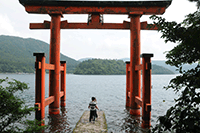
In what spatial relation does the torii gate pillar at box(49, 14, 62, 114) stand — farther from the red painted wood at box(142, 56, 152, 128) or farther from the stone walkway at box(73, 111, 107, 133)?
the red painted wood at box(142, 56, 152, 128)

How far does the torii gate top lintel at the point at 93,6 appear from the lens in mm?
8773


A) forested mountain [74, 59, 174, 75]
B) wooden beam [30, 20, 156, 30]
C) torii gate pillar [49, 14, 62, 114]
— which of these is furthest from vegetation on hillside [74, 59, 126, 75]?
torii gate pillar [49, 14, 62, 114]

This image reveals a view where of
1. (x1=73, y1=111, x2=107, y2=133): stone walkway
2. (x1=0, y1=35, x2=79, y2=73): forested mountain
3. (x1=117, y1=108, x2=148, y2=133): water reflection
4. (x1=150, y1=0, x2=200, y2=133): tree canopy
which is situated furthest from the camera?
(x1=0, y1=35, x2=79, y2=73): forested mountain

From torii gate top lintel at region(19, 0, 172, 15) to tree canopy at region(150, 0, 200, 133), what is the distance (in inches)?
269

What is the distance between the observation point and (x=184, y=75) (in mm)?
2232

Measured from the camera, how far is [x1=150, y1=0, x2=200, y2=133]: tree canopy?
1.97 meters

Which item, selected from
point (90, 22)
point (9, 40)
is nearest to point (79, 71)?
point (9, 40)

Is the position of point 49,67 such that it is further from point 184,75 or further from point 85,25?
point 184,75

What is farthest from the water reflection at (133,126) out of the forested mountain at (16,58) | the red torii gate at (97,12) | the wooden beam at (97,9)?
the forested mountain at (16,58)

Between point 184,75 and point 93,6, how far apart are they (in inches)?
300

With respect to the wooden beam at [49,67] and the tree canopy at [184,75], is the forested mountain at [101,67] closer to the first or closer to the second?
the wooden beam at [49,67]

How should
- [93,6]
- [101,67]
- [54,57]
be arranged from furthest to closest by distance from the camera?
1. [101,67]
2. [54,57]
3. [93,6]

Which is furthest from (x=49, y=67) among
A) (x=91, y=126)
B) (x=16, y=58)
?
(x=16, y=58)

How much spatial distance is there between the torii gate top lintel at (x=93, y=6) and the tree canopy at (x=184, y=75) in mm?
6823
